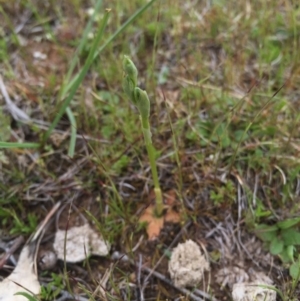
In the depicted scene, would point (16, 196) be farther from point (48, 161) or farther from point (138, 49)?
point (138, 49)

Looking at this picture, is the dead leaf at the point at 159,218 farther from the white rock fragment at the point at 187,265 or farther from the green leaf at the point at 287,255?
the green leaf at the point at 287,255

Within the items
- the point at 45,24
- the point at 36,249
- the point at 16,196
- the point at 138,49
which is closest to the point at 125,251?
the point at 36,249

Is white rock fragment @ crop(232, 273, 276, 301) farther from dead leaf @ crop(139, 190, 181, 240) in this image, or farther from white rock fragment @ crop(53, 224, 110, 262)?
white rock fragment @ crop(53, 224, 110, 262)

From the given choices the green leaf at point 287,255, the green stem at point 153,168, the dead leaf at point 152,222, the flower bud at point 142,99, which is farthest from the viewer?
the dead leaf at point 152,222

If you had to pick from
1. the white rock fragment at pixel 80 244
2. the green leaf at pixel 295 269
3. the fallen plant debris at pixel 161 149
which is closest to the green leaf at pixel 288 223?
the fallen plant debris at pixel 161 149

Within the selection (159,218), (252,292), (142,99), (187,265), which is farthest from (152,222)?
(142,99)

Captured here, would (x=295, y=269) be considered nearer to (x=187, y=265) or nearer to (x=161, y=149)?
(x=187, y=265)

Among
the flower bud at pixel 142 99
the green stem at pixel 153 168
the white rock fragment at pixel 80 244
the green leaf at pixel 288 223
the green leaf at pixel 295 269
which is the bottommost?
the green leaf at pixel 295 269
